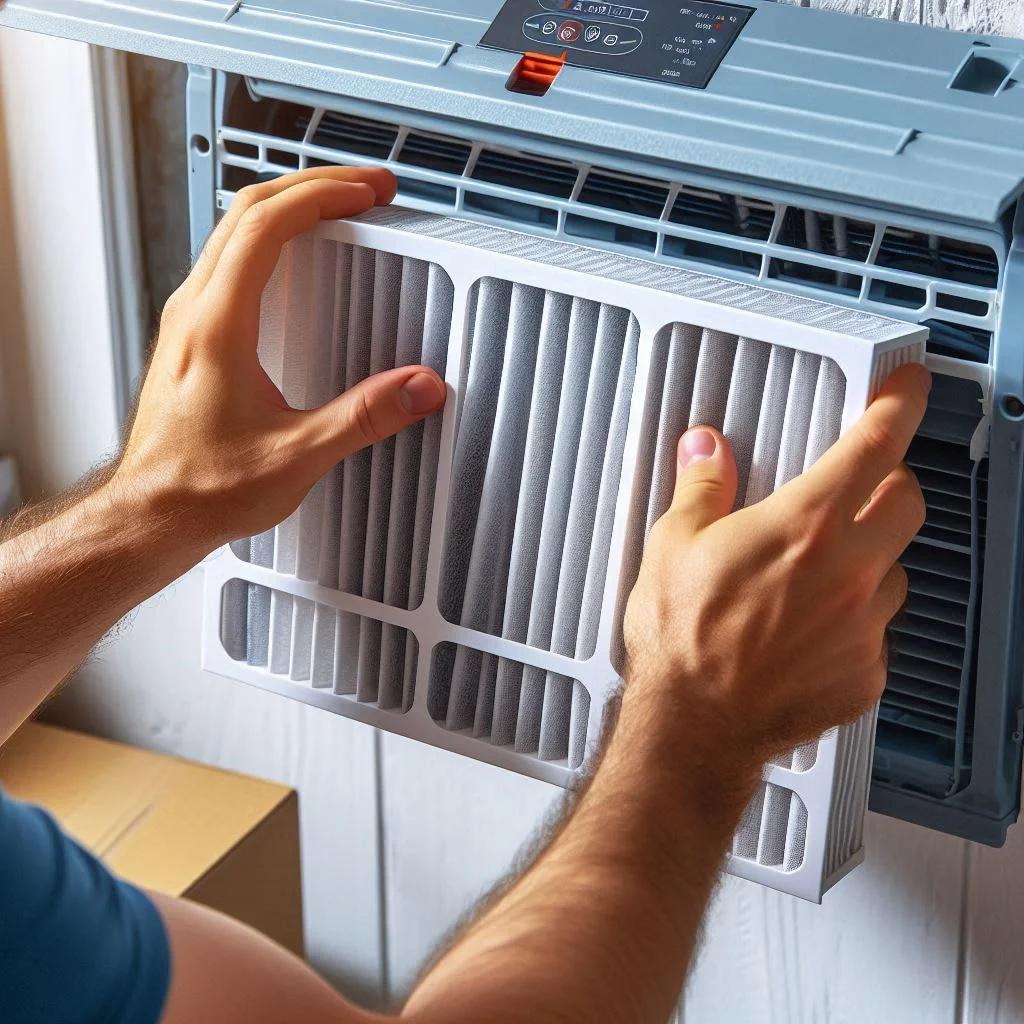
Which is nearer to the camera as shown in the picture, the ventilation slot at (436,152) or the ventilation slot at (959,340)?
the ventilation slot at (959,340)

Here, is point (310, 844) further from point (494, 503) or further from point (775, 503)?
point (775, 503)

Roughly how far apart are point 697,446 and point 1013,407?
16cm

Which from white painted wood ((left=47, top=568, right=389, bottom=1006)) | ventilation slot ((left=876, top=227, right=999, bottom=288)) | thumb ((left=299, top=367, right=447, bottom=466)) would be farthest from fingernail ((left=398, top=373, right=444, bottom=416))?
white painted wood ((left=47, top=568, right=389, bottom=1006))

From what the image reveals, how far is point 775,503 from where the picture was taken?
616 millimetres

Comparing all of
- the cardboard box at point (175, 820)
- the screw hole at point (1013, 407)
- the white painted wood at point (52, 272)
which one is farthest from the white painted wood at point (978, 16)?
the cardboard box at point (175, 820)

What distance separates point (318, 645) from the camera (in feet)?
2.78

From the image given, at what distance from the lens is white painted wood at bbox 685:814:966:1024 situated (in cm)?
93

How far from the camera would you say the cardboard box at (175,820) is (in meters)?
1.10

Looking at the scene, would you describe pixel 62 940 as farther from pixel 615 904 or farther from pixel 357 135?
pixel 357 135

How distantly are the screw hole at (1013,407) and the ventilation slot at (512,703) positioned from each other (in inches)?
10.7

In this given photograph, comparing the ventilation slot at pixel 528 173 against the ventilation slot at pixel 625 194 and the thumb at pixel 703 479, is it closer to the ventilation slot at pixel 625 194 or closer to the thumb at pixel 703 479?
the ventilation slot at pixel 625 194

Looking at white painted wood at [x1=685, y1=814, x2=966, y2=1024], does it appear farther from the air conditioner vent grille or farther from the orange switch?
the orange switch

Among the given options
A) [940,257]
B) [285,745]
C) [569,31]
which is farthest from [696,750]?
[285,745]

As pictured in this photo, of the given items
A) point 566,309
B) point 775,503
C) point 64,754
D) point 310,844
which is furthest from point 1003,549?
point 64,754
